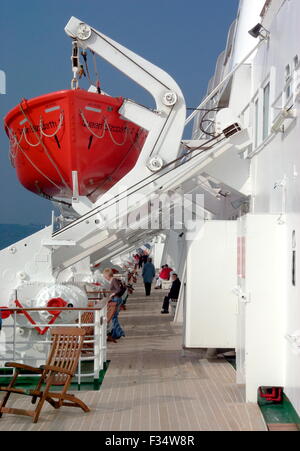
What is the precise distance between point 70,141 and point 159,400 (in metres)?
5.02

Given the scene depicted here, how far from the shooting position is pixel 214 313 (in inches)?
325

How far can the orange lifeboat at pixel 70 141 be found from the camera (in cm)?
1034

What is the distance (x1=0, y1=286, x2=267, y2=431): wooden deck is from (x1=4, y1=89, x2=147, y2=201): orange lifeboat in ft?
9.56

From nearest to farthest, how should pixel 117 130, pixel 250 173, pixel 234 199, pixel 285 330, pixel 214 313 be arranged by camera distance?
pixel 285 330
pixel 214 313
pixel 250 173
pixel 234 199
pixel 117 130

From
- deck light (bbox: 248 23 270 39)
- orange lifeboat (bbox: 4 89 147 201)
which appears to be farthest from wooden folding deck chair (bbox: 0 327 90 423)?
orange lifeboat (bbox: 4 89 147 201)

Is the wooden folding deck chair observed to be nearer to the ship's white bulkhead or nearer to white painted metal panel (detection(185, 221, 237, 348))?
the ship's white bulkhead

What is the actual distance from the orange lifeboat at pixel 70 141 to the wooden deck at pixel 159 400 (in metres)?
2.91

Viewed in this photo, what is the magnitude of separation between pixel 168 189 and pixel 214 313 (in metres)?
1.65

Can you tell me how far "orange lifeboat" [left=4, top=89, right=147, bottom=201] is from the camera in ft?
33.9

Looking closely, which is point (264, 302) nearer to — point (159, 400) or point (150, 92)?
point (159, 400)

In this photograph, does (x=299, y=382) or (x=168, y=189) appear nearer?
(x=299, y=382)

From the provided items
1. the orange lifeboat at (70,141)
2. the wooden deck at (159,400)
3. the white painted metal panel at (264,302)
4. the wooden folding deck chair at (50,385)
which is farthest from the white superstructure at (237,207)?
the wooden folding deck chair at (50,385)

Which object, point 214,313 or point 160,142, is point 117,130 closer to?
point 160,142
